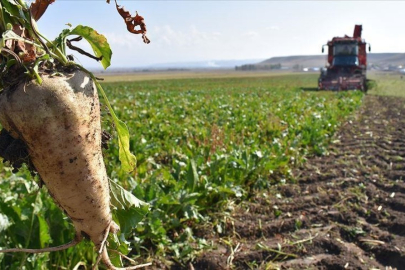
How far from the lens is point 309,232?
3.28 m

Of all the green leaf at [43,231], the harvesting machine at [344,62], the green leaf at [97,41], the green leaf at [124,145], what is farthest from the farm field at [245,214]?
the harvesting machine at [344,62]

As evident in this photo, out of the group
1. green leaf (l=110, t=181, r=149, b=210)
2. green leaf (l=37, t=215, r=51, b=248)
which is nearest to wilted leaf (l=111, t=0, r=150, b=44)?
green leaf (l=110, t=181, r=149, b=210)

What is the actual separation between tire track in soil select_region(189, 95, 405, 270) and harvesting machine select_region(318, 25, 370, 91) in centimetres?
1414

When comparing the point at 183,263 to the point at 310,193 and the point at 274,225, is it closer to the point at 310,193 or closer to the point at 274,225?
the point at 274,225

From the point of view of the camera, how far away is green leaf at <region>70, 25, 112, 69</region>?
4.57 ft

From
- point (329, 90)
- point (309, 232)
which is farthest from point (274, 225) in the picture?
point (329, 90)

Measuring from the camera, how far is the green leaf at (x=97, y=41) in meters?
1.39

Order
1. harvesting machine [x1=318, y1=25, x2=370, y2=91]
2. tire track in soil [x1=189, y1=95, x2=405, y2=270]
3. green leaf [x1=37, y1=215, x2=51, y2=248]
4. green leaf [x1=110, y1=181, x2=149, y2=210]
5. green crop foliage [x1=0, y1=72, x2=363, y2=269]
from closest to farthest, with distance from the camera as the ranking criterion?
green leaf [x1=110, y1=181, x2=149, y2=210] < green leaf [x1=37, y1=215, x2=51, y2=248] < green crop foliage [x1=0, y1=72, x2=363, y2=269] < tire track in soil [x1=189, y1=95, x2=405, y2=270] < harvesting machine [x1=318, y1=25, x2=370, y2=91]

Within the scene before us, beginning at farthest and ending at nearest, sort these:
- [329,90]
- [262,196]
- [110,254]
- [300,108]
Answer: [329,90], [300,108], [262,196], [110,254]

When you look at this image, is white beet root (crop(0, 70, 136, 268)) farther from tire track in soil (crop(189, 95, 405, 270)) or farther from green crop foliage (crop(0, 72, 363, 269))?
tire track in soil (crop(189, 95, 405, 270))

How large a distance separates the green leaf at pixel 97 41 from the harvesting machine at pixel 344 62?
18168 millimetres

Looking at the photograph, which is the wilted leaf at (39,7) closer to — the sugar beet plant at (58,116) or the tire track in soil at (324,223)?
the sugar beet plant at (58,116)

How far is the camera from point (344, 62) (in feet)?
62.4

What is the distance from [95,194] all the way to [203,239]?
1695mm
